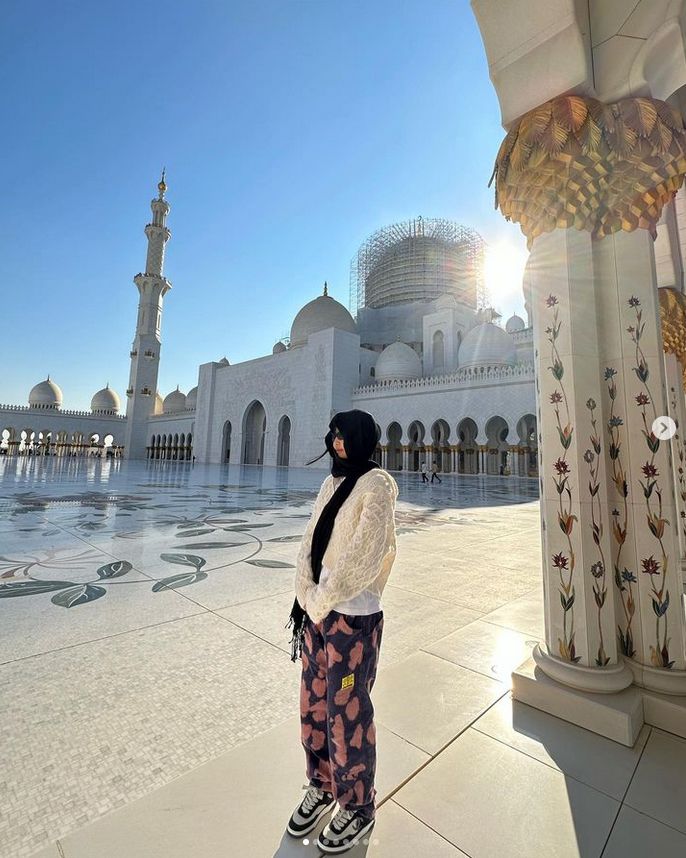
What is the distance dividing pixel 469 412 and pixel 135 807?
1652 cm

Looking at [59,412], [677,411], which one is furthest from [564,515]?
[59,412]

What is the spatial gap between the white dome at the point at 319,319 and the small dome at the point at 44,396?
21.2 meters

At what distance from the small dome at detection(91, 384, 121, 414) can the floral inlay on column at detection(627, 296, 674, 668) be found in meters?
38.7

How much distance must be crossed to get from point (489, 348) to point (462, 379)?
2.80 m

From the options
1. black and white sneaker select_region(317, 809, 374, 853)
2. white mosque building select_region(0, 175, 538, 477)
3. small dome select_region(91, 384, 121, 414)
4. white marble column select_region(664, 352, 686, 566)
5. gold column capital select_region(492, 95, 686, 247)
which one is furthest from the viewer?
small dome select_region(91, 384, 121, 414)

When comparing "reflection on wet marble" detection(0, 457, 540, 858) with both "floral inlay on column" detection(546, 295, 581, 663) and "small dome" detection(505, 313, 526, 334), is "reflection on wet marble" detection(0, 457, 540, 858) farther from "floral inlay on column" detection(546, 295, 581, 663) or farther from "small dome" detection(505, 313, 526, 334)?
"small dome" detection(505, 313, 526, 334)

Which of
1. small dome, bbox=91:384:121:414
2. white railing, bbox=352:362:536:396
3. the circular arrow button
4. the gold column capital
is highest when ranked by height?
small dome, bbox=91:384:121:414

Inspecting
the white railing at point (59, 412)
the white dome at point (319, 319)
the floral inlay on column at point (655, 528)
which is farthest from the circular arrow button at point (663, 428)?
the white railing at point (59, 412)

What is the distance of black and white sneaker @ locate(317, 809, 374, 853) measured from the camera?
790 mm

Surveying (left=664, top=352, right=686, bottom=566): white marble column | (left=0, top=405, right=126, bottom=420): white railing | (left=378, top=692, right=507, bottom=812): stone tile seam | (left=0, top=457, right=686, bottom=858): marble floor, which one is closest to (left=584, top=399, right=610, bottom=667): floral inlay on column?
(left=0, top=457, right=686, bottom=858): marble floor

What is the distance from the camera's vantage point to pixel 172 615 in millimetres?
1827

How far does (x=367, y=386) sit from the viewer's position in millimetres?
20609

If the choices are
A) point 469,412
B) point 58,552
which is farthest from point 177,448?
point 58,552

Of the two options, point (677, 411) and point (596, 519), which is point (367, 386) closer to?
point (677, 411)
